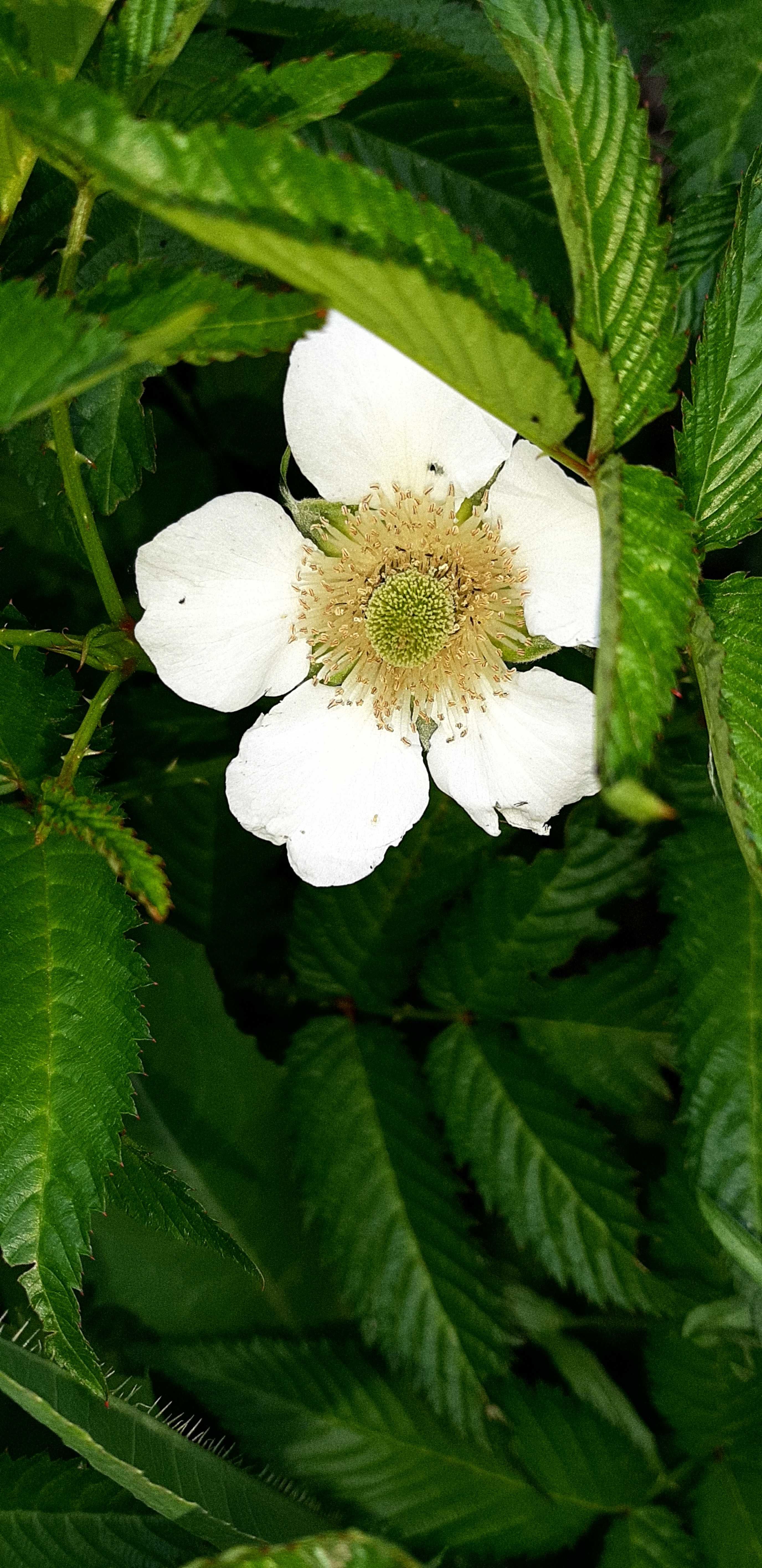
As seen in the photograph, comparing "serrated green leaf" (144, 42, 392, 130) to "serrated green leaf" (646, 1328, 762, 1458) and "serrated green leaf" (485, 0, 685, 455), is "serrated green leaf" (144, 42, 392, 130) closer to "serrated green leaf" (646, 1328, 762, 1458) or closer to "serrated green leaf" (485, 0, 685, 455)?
"serrated green leaf" (485, 0, 685, 455)

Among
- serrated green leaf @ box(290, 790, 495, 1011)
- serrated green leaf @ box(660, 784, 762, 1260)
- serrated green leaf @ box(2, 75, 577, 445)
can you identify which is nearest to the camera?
serrated green leaf @ box(2, 75, 577, 445)

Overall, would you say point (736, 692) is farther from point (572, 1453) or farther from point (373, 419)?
point (572, 1453)

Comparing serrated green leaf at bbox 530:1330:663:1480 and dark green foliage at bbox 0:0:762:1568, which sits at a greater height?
dark green foliage at bbox 0:0:762:1568

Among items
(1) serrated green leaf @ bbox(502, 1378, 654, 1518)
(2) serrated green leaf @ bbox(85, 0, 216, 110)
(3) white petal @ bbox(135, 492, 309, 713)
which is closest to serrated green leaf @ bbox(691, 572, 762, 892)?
(3) white petal @ bbox(135, 492, 309, 713)

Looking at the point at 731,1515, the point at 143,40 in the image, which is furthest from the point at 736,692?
the point at 731,1515

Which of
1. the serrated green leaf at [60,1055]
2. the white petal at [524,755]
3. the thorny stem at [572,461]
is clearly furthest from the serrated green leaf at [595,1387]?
the thorny stem at [572,461]

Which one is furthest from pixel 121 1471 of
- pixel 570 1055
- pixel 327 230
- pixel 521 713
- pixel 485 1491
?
pixel 327 230

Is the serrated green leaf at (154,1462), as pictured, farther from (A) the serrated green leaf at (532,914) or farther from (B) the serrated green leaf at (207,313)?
(B) the serrated green leaf at (207,313)
